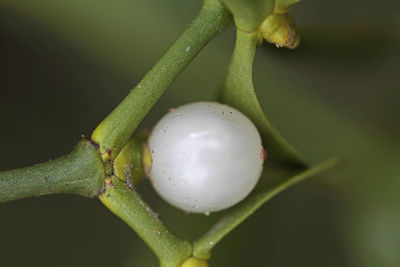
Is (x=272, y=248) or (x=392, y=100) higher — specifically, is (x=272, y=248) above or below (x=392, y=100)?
below

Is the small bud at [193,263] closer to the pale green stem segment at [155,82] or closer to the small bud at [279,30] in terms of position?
the pale green stem segment at [155,82]

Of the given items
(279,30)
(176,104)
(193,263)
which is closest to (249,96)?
(279,30)

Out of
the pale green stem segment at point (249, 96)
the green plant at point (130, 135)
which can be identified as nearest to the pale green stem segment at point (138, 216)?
the green plant at point (130, 135)

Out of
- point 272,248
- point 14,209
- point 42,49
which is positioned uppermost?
point 42,49

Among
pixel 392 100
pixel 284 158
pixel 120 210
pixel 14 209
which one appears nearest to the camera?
pixel 120 210

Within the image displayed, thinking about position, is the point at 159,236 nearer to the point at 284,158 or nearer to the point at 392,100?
the point at 284,158

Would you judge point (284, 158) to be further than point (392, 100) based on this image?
No

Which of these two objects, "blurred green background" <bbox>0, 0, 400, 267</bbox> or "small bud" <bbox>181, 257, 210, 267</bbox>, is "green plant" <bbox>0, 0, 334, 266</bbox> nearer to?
"small bud" <bbox>181, 257, 210, 267</bbox>

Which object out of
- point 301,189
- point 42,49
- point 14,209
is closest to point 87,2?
point 42,49
